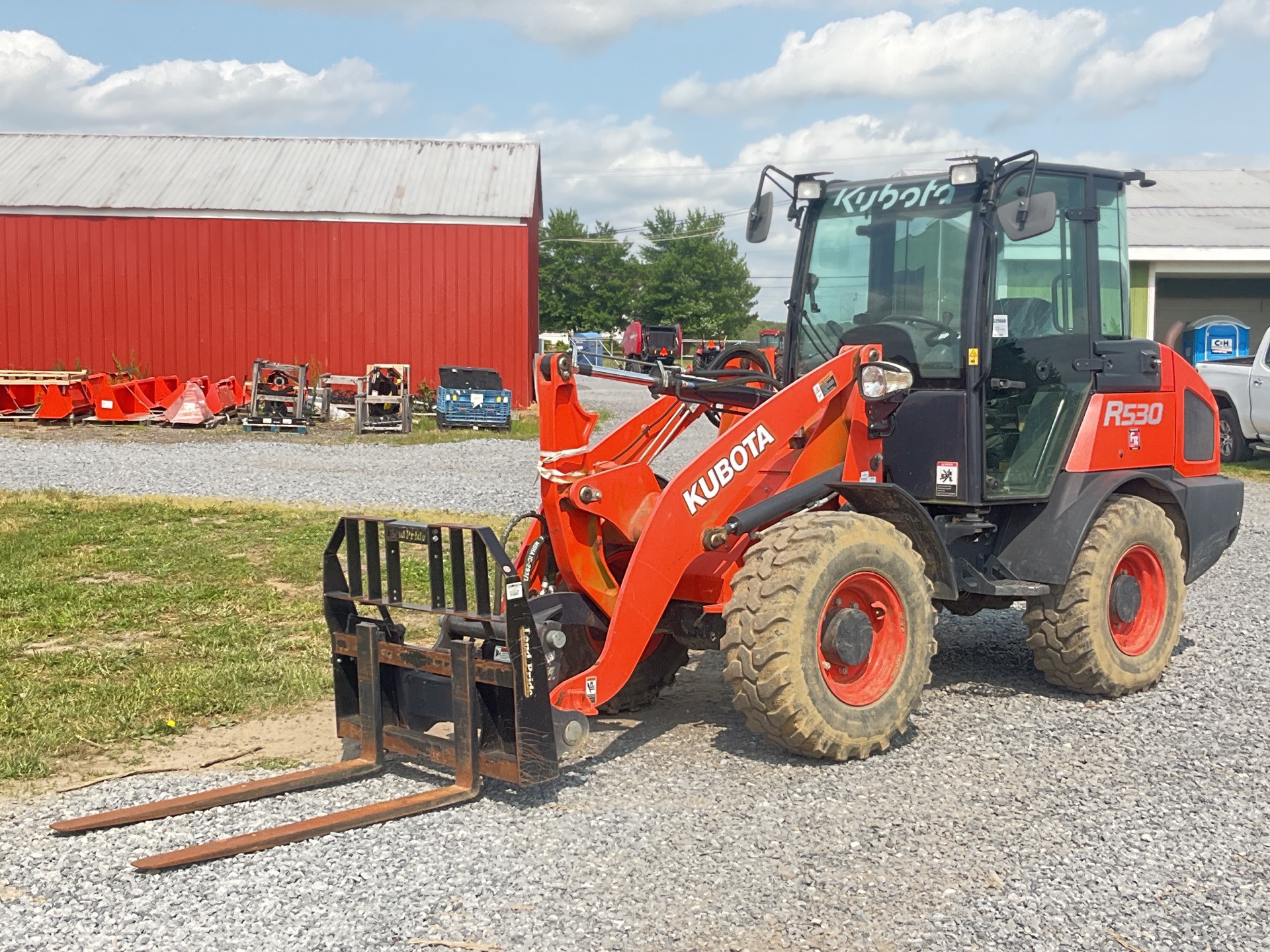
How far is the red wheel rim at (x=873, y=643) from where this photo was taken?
577cm

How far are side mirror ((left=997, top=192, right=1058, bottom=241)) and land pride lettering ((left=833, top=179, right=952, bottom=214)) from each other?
27.8 inches

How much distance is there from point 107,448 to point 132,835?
50.8 ft

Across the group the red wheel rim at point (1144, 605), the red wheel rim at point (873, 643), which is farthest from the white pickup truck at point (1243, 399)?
the red wheel rim at point (873, 643)

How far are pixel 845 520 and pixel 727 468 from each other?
22.1 inches

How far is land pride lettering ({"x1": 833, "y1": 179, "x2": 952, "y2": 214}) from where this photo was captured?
6664 mm

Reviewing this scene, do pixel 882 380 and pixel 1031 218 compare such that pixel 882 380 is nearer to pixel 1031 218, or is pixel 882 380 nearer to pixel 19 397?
pixel 1031 218

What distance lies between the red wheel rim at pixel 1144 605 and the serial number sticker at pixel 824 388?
213 cm

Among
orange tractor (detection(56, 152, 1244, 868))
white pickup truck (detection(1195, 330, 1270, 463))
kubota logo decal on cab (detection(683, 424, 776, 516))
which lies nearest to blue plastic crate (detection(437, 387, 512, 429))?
white pickup truck (detection(1195, 330, 1270, 463))

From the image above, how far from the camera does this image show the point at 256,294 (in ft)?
84.0

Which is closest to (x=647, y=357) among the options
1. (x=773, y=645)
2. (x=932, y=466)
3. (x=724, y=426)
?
(x=724, y=426)

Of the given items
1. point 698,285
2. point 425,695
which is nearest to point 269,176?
point 425,695

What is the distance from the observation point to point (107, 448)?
18922 millimetres

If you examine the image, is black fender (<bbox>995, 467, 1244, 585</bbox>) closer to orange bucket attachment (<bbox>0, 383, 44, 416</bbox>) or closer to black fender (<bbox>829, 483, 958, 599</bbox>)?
black fender (<bbox>829, 483, 958, 599</bbox>)

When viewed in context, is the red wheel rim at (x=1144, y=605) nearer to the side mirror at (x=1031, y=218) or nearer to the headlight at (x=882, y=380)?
the headlight at (x=882, y=380)
